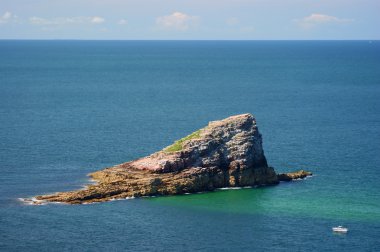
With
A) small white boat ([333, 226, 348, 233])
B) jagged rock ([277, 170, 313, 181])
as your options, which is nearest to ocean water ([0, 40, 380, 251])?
small white boat ([333, 226, 348, 233])

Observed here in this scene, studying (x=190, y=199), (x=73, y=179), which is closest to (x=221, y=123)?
(x=190, y=199)

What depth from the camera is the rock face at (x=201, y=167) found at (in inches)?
3944

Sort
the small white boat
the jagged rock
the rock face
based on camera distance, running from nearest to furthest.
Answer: the small white boat < the rock face < the jagged rock

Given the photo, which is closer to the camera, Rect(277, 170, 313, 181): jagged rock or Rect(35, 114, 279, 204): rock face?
Rect(35, 114, 279, 204): rock face

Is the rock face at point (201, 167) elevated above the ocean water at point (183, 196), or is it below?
above

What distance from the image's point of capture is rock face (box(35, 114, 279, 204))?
100188 mm

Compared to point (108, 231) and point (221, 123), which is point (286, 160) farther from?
point (108, 231)

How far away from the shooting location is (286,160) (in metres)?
121

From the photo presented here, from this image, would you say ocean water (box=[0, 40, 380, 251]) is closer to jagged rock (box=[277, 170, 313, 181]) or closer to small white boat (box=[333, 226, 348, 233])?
small white boat (box=[333, 226, 348, 233])

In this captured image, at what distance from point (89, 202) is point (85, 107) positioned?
295 feet

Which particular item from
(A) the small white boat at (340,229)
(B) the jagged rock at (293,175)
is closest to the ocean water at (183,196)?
(A) the small white boat at (340,229)

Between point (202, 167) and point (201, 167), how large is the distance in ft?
0.47

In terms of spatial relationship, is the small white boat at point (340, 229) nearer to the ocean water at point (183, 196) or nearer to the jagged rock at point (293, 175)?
the ocean water at point (183, 196)

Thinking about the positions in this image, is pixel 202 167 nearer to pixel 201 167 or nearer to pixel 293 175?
pixel 201 167
